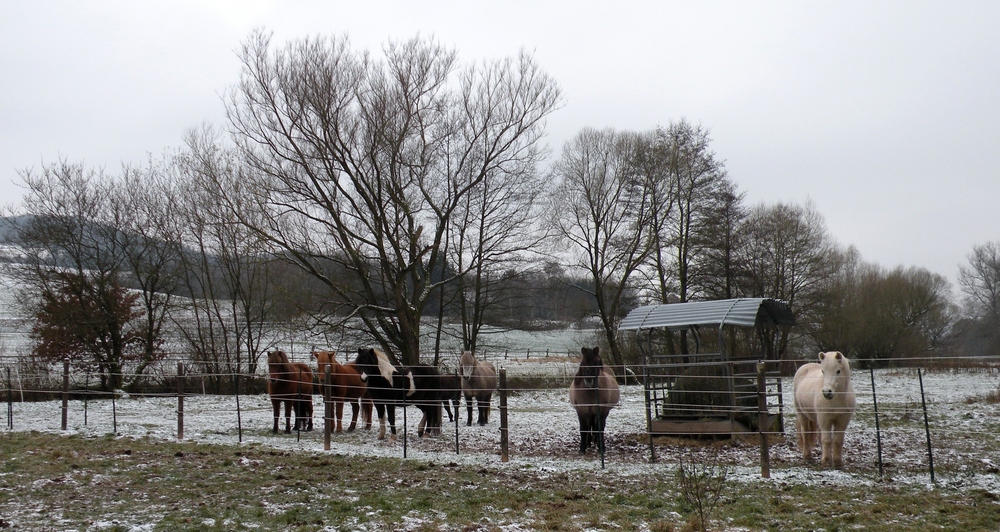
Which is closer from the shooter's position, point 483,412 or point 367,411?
point 367,411

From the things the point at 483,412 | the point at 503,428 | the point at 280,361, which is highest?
the point at 280,361

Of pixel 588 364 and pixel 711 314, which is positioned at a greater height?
pixel 711 314

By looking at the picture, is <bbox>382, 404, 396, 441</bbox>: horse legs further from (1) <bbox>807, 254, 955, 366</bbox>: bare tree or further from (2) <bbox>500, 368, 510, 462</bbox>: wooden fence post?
(1) <bbox>807, 254, 955, 366</bbox>: bare tree

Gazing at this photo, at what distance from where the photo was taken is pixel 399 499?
6.25 metres

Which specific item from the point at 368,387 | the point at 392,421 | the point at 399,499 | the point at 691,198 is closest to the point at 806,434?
the point at 399,499

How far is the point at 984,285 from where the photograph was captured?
143 feet

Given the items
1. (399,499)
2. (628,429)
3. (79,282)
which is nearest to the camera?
(399,499)

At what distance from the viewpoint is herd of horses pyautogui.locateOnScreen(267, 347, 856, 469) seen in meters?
8.08

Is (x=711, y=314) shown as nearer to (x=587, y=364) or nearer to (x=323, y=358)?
(x=587, y=364)

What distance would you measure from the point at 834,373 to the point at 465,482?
434 cm

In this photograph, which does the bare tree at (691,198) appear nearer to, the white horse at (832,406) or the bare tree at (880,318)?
the bare tree at (880,318)

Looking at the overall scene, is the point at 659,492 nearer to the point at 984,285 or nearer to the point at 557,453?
the point at 557,453

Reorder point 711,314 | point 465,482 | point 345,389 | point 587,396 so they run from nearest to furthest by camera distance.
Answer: point 465,482, point 587,396, point 711,314, point 345,389

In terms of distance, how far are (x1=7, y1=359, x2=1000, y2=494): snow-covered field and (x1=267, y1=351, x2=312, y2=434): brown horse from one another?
0.43 meters
